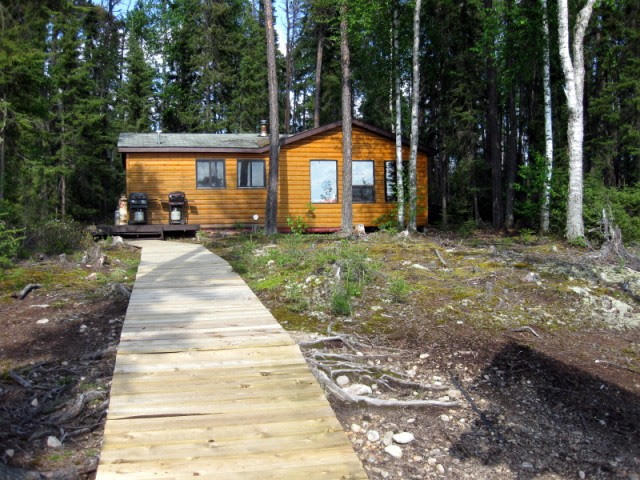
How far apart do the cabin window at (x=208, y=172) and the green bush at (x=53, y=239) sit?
16.2 feet

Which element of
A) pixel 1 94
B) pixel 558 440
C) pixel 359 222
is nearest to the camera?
pixel 558 440

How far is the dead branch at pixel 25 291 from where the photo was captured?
7250 millimetres

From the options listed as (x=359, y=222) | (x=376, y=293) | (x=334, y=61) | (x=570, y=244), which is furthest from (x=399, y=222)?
(x=334, y=61)

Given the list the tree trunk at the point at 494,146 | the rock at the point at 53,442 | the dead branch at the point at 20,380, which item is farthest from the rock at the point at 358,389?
the tree trunk at the point at 494,146

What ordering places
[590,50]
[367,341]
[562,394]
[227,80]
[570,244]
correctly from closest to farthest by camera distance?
1. [562,394]
2. [367,341]
3. [570,244]
4. [590,50]
5. [227,80]

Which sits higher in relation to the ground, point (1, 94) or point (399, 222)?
point (1, 94)

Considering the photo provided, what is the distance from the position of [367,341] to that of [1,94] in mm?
11359

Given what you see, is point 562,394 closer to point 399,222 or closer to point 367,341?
point 367,341

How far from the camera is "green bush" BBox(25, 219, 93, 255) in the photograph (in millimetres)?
10788

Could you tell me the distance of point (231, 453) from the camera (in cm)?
A: 262

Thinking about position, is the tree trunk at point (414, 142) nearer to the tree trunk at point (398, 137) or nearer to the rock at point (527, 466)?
the tree trunk at point (398, 137)

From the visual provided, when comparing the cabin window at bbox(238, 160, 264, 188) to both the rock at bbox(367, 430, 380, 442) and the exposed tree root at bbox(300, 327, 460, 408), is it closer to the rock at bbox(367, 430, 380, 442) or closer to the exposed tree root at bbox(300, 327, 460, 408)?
the exposed tree root at bbox(300, 327, 460, 408)

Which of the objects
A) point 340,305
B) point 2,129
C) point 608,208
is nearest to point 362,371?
point 340,305

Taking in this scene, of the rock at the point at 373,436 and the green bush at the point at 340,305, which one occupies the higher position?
the green bush at the point at 340,305
